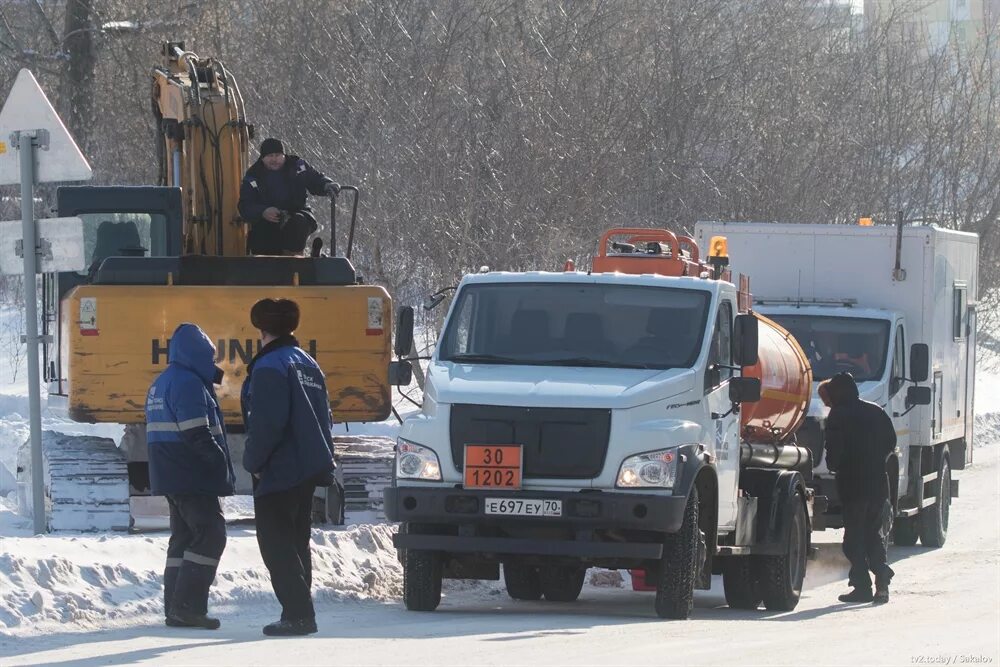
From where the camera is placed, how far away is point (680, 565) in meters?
10.8

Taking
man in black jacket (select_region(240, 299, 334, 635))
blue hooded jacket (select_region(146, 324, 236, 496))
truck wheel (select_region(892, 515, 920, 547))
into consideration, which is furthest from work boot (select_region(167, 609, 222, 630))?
truck wheel (select_region(892, 515, 920, 547))

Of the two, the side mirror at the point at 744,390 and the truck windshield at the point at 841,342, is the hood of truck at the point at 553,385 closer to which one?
the side mirror at the point at 744,390

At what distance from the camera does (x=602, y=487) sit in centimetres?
1061

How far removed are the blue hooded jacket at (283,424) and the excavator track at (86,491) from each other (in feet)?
14.9

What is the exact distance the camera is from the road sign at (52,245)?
12172mm

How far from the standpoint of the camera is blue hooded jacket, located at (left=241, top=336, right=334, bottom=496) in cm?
922

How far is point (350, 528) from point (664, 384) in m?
3.59

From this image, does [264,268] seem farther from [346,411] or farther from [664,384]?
[664,384]

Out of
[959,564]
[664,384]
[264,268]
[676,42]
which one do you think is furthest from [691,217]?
[664,384]

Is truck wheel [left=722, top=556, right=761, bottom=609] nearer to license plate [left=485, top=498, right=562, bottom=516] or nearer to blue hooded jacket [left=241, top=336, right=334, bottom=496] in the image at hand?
license plate [left=485, top=498, right=562, bottom=516]

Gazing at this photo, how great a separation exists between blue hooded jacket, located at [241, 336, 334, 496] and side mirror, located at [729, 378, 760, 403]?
3.39 metres

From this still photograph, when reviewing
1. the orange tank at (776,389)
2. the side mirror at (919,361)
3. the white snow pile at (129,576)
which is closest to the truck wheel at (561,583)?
the white snow pile at (129,576)

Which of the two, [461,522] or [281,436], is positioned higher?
[281,436]

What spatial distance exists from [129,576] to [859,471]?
5.76 m
